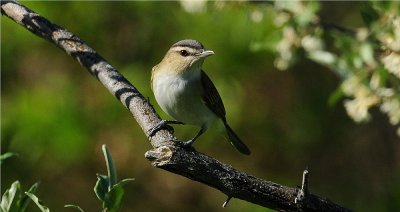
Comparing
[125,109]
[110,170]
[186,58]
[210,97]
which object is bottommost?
[110,170]

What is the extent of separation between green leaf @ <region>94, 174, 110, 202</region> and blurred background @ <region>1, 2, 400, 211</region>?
270cm

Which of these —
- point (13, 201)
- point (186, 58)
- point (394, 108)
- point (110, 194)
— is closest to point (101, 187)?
point (110, 194)

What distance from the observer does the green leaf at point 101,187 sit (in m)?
1.86

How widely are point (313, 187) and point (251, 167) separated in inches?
19.9

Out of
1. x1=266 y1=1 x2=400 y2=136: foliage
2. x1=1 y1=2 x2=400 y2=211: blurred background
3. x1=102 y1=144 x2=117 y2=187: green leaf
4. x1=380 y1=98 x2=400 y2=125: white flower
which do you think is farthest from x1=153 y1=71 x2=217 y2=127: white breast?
x1=102 y1=144 x2=117 y2=187: green leaf

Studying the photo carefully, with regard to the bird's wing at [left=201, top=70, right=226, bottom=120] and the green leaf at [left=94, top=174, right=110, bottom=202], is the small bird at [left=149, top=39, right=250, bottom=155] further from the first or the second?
the green leaf at [left=94, top=174, right=110, bottom=202]

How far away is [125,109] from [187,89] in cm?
148

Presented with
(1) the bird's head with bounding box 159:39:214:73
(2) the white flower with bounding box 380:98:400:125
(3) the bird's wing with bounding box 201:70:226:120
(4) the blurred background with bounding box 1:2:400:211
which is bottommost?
(2) the white flower with bounding box 380:98:400:125

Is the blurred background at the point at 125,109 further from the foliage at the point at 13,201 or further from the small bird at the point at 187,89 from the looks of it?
the foliage at the point at 13,201

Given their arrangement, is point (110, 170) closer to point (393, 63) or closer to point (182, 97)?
point (393, 63)

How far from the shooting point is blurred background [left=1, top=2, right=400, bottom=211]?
479 cm

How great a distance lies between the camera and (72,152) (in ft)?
15.9

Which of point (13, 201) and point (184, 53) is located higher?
point (184, 53)

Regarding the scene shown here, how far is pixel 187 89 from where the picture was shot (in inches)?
136
